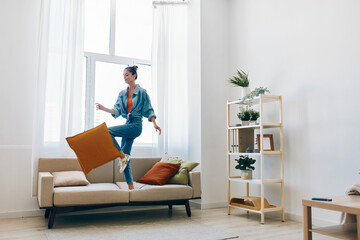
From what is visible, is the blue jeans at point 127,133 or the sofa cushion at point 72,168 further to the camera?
the sofa cushion at point 72,168

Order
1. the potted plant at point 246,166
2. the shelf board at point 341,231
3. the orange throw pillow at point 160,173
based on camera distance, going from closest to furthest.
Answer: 1. the shelf board at point 341,231
2. the orange throw pillow at point 160,173
3. the potted plant at point 246,166

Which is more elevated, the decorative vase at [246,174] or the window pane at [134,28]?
the window pane at [134,28]

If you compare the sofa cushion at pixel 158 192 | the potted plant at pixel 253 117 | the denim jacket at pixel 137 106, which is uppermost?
the denim jacket at pixel 137 106

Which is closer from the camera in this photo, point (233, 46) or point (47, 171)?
point (47, 171)

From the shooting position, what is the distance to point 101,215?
148 inches

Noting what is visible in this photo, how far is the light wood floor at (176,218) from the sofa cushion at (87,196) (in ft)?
1.06

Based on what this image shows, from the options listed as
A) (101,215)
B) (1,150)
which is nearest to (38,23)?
(1,150)

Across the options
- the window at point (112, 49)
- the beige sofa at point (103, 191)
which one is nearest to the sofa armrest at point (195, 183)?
the beige sofa at point (103, 191)

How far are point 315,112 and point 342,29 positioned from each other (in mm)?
849

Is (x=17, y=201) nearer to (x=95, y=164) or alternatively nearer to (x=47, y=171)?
(x=47, y=171)

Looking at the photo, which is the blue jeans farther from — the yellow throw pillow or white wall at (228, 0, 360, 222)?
white wall at (228, 0, 360, 222)

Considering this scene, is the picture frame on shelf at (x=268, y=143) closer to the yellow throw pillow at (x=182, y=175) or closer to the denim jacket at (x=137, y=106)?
the yellow throw pillow at (x=182, y=175)

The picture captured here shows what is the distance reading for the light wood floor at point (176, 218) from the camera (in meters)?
2.87

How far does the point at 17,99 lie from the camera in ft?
12.1
